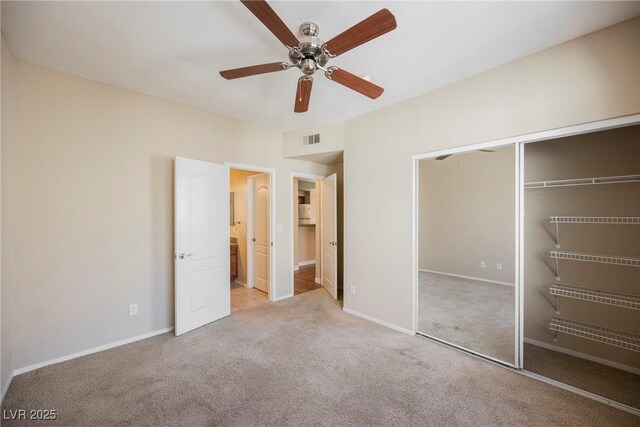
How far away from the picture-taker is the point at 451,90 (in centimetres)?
273

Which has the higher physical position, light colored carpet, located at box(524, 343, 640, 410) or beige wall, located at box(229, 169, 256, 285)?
beige wall, located at box(229, 169, 256, 285)

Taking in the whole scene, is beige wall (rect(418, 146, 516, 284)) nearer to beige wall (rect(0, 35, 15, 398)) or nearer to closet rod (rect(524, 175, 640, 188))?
closet rod (rect(524, 175, 640, 188))

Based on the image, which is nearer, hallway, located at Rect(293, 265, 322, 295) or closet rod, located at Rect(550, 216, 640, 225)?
closet rod, located at Rect(550, 216, 640, 225)

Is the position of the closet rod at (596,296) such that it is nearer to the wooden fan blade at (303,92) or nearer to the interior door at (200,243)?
the wooden fan blade at (303,92)

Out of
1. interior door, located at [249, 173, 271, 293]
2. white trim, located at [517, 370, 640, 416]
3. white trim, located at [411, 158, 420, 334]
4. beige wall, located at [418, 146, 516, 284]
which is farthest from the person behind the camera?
interior door, located at [249, 173, 271, 293]

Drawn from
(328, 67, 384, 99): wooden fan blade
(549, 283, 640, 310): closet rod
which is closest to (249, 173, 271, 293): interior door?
(328, 67, 384, 99): wooden fan blade

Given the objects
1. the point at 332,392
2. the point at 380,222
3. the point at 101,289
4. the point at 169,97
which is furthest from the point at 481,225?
the point at 101,289

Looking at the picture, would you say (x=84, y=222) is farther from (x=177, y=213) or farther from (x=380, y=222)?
(x=380, y=222)

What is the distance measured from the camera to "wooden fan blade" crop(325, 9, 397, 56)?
1.36 m

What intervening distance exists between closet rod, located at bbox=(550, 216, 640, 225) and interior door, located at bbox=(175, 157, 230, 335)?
12.2ft

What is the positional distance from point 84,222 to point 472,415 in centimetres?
373

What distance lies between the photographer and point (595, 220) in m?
2.34

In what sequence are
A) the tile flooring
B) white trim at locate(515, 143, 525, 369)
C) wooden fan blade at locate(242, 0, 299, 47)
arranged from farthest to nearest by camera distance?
the tile flooring
white trim at locate(515, 143, 525, 369)
wooden fan blade at locate(242, 0, 299, 47)

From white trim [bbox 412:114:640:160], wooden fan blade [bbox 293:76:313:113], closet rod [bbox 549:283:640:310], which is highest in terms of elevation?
wooden fan blade [bbox 293:76:313:113]
